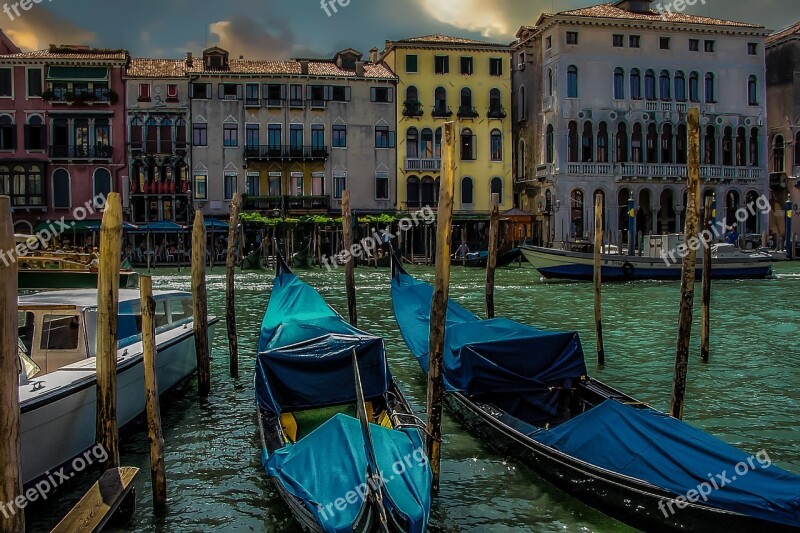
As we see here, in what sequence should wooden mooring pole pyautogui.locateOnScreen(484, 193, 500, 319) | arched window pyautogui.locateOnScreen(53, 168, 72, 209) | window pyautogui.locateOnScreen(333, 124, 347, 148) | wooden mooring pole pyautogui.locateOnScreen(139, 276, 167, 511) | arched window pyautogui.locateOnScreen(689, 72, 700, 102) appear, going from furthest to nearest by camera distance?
arched window pyautogui.locateOnScreen(689, 72, 700, 102), window pyautogui.locateOnScreen(333, 124, 347, 148), arched window pyautogui.locateOnScreen(53, 168, 72, 209), wooden mooring pole pyautogui.locateOnScreen(484, 193, 500, 319), wooden mooring pole pyautogui.locateOnScreen(139, 276, 167, 511)

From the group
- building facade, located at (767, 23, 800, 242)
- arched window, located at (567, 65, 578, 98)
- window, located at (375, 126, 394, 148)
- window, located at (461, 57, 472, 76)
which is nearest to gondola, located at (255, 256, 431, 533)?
window, located at (375, 126, 394, 148)

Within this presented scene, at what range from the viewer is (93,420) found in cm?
609

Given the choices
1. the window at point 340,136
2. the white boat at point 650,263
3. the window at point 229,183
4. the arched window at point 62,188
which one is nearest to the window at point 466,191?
the window at point 340,136

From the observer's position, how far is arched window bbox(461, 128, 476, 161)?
3306 cm

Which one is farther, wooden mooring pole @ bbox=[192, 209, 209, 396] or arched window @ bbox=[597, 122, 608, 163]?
arched window @ bbox=[597, 122, 608, 163]

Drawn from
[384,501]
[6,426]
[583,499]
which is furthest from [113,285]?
[583,499]

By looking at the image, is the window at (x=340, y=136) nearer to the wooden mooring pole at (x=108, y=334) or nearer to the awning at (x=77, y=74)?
the awning at (x=77, y=74)

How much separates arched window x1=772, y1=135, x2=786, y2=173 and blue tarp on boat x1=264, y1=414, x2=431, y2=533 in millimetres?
34398

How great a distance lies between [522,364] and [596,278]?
3772 millimetres

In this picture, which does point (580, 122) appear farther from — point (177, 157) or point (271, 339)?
point (271, 339)

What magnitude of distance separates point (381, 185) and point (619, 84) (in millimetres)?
10605

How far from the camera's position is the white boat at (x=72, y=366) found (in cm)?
534

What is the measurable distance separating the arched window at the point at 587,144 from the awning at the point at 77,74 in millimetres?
19063

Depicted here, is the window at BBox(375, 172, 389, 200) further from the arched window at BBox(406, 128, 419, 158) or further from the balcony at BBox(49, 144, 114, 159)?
the balcony at BBox(49, 144, 114, 159)
